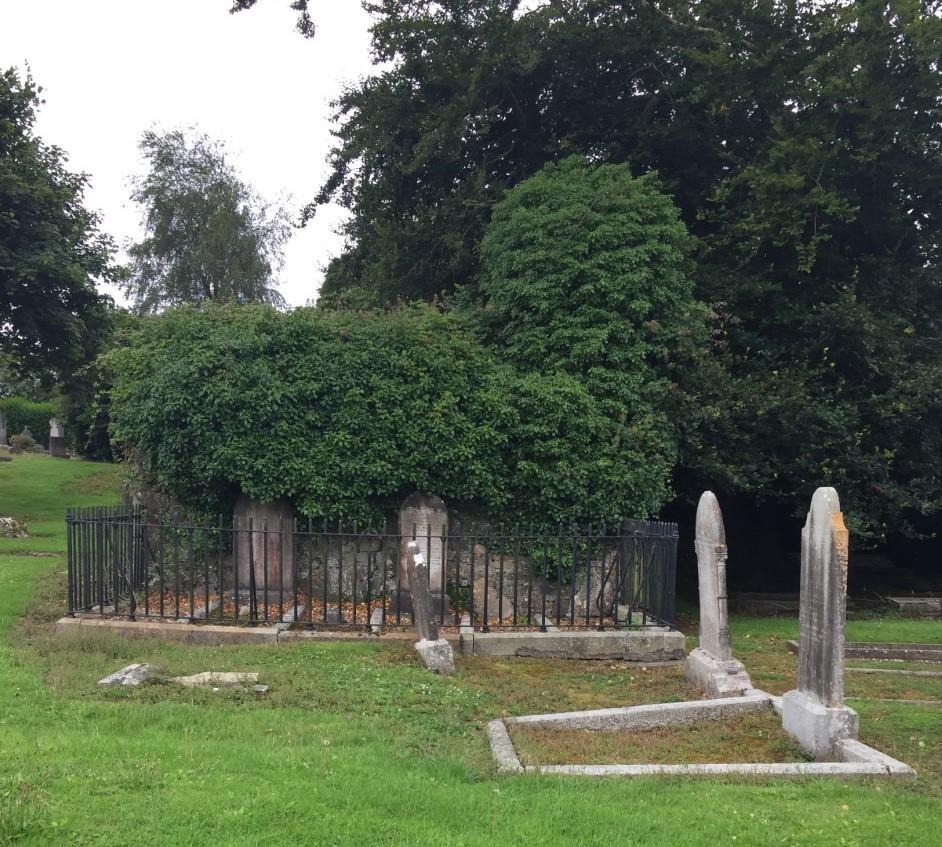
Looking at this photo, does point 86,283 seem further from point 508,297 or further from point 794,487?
point 794,487

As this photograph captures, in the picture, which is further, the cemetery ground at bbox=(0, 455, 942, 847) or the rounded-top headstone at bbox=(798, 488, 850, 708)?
the rounded-top headstone at bbox=(798, 488, 850, 708)

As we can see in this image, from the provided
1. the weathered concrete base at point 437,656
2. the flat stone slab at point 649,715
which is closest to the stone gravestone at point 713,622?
the flat stone slab at point 649,715

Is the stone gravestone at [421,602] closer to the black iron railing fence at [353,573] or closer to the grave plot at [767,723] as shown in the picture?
the black iron railing fence at [353,573]

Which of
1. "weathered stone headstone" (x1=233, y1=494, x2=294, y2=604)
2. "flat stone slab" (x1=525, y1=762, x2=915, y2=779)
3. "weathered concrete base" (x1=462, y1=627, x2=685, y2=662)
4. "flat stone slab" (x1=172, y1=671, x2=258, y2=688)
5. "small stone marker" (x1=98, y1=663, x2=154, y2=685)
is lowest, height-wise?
"weathered concrete base" (x1=462, y1=627, x2=685, y2=662)

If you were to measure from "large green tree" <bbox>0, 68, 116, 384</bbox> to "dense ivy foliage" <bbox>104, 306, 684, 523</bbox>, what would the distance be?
9.79 metres

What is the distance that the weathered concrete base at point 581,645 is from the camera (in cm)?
958

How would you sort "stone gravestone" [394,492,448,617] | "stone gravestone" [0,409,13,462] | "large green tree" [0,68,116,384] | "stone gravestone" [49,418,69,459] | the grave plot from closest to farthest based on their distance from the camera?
the grave plot < "stone gravestone" [394,492,448,617] < "large green tree" [0,68,116,384] < "stone gravestone" [0,409,13,462] < "stone gravestone" [49,418,69,459]

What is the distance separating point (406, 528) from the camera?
11359 millimetres

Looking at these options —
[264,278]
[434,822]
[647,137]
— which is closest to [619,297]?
[647,137]

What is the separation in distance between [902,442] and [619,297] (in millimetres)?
6710

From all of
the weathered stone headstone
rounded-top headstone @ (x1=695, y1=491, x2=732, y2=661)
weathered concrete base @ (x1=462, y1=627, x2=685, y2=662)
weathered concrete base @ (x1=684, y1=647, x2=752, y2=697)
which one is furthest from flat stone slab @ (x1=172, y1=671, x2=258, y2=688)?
rounded-top headstone @ (x1=695, y1=491, x2=732, y2=661)

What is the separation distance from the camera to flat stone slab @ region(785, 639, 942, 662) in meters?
10.5

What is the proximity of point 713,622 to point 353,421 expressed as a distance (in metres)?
5.24

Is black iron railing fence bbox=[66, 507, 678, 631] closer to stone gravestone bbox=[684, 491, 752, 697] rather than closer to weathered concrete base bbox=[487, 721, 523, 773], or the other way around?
stone gravestone bbox=[684, 491, 752, 697]
